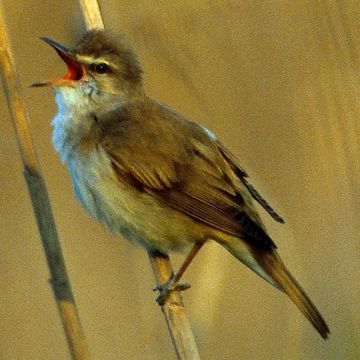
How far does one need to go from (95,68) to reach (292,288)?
3.59ft

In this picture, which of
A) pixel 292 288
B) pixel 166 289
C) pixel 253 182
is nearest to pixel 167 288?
pixel 166 289

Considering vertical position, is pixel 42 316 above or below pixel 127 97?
below

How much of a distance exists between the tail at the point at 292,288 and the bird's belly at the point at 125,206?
0.27 metres

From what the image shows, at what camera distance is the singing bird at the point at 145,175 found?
9.91 ft

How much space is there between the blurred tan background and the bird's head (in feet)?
0.51

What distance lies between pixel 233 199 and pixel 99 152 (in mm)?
520

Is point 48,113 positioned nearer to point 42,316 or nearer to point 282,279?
point 42,316

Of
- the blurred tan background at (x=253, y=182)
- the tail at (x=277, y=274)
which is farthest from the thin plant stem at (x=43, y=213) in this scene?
the tail at (x=277, y=274)

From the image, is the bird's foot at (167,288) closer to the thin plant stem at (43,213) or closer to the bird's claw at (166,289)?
the bird's claw at (166,289)

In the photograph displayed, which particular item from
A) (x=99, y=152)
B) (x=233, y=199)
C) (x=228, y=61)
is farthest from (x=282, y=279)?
(x=228, y=61)

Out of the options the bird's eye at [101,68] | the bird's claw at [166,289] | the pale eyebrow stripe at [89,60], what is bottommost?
the bird's claw at [166,289]

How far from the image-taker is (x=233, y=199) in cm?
307

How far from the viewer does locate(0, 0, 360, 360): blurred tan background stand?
329 centimetres

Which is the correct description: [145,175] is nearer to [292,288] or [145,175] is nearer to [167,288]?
[167,288]
